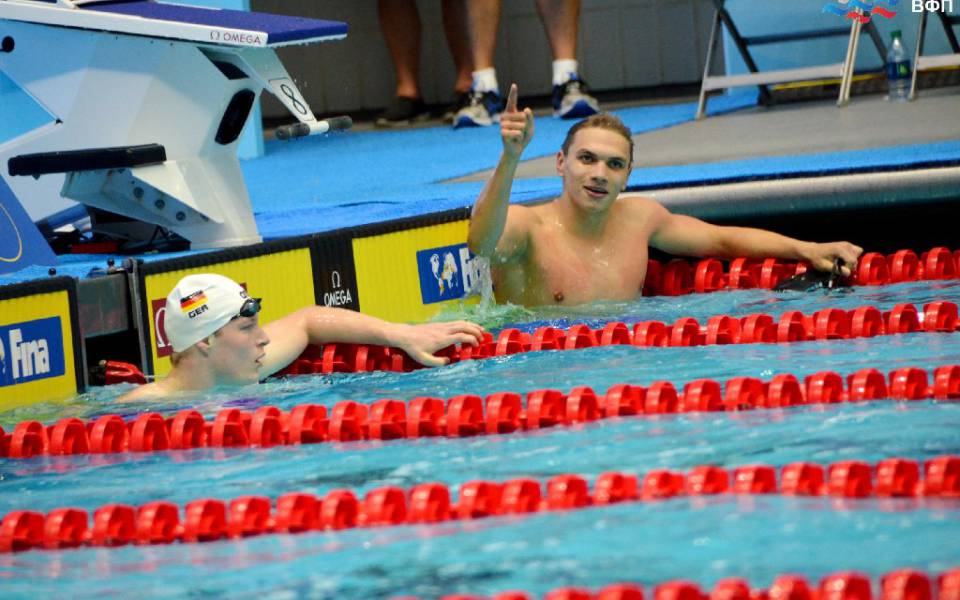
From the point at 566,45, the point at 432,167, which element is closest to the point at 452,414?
the point at 432,167

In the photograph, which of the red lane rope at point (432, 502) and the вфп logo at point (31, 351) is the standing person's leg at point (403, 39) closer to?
the вфп logo at point (31, 351)

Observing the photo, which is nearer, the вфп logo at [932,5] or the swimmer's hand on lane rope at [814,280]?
the swimmer's hand on lane rope at [814,280]

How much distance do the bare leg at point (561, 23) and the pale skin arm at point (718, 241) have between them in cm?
366

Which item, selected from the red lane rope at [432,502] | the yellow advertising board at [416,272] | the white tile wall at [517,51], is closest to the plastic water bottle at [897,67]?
the white tile wall at [517,51]

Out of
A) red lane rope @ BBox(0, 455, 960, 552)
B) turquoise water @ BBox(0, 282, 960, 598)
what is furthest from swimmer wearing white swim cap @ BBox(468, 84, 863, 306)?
red lane rope @ BBox(0, 455, 960, 552)

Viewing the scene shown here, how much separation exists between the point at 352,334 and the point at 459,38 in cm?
582

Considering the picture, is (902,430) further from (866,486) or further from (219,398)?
(219,398)

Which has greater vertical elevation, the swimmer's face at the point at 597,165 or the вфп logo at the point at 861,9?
the вфп logo at the point at 861,9

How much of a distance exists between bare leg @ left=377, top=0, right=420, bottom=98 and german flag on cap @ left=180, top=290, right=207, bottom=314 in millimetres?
6155

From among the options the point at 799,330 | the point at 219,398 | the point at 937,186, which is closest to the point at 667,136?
the point at 937,186

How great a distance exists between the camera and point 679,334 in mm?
4781

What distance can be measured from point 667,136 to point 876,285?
10.1 ft

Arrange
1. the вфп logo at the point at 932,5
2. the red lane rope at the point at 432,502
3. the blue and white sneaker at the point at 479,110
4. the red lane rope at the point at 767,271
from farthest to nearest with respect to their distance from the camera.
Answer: the blue and white sneaker at the point at 479,110, the вфп logo at the point at 932,5, the red lane rope at the point at 767,271, the red lane rope at the point at 432,502

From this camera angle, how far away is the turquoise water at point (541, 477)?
9.07 ft
